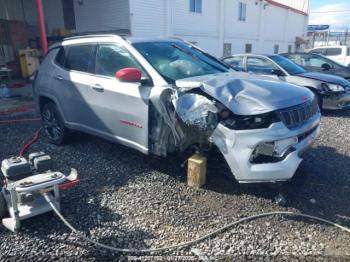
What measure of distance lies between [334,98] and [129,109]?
538 cm

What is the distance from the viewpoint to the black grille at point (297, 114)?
10.7ft

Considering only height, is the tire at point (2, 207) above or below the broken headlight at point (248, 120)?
below

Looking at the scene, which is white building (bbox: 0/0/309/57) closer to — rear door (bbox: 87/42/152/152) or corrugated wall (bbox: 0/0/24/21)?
corrugated wall (bbox: 0/0/24/21)

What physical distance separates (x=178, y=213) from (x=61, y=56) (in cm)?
342

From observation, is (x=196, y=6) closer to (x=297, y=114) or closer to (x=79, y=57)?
(x=79, y=57)

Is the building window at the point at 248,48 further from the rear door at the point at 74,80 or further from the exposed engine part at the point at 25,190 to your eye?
the exposed engine part at the point at 25,190

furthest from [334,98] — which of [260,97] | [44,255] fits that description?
[44,255]

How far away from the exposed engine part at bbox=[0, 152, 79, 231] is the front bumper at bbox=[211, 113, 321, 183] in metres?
1.69

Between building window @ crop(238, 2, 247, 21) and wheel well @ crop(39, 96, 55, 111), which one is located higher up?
building window @ crop(238, 2, 247, 21)

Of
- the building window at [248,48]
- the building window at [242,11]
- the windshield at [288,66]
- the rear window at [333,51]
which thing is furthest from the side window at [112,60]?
the building window at [248,48]

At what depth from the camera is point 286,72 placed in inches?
308

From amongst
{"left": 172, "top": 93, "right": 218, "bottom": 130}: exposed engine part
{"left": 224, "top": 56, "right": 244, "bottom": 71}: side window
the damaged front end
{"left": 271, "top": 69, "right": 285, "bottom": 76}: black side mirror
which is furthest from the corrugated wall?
{"left": 172, "top": 93, "right": 218, "bottom": 130}: exposed engine part

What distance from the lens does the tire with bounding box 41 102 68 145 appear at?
5301 mm

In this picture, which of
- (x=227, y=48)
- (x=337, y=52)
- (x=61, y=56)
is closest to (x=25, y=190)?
(x=61, y=56)
